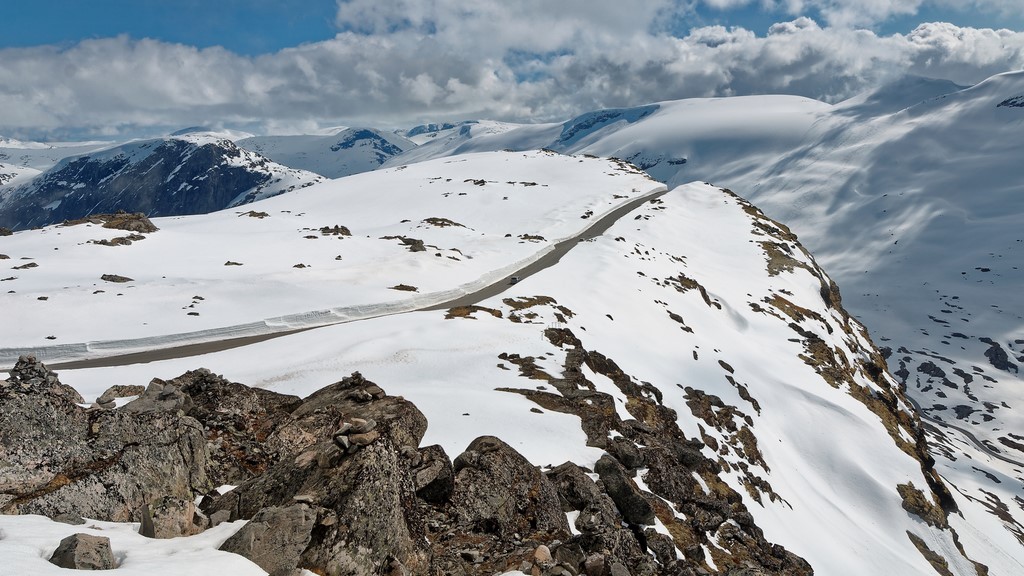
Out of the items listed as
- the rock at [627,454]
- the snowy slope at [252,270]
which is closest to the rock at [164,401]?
the rock at [627,454]

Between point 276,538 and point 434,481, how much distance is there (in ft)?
16.1

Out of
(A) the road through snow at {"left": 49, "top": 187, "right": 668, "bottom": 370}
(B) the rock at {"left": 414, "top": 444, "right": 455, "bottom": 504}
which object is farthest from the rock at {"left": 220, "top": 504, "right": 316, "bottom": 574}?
(A) the road through snow at {"left": 49, "top": 187, "right": 668, "bottom": 370}

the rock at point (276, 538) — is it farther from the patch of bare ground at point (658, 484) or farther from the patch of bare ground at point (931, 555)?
the patch of bare ground at point (931, 555)

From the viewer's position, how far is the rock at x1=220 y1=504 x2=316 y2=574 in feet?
24.5

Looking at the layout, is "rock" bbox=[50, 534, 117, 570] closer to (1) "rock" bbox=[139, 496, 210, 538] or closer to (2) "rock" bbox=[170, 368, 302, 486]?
(1) "rock" bbox=[139, 496, 210, 538]

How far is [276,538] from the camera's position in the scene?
767cm

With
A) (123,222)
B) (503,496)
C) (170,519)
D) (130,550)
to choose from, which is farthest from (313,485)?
(123,222)

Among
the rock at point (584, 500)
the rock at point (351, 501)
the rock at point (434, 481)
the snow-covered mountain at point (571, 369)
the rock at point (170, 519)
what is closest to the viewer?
the rock at point (170, 519)

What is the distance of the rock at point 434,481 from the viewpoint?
1210 cm

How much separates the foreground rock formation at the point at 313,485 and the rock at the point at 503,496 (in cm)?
4

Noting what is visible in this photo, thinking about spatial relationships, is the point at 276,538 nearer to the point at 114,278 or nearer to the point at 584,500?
the point at 584,500

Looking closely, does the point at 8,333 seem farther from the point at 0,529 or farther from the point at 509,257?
the point at 509,257

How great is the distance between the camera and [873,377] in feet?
221

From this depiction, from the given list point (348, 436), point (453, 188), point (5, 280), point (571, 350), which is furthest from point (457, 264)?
point (453, 188)
